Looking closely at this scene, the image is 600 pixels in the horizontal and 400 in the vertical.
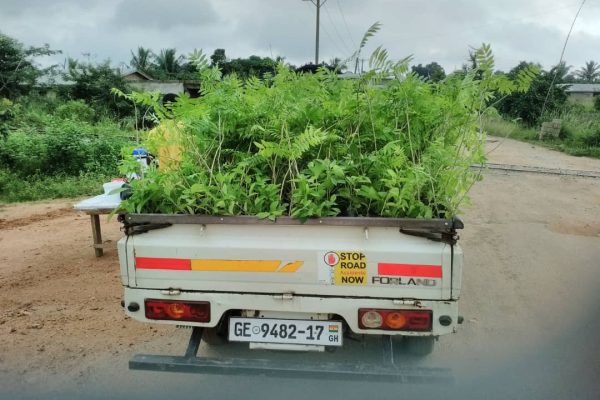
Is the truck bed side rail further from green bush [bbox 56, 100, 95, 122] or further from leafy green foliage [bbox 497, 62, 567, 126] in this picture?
leafy green foliage [bbox 497, 62, 567, 126]

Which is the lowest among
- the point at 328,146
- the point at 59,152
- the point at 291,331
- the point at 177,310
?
the point at 291,331

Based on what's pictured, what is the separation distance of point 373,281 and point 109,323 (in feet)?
8.29

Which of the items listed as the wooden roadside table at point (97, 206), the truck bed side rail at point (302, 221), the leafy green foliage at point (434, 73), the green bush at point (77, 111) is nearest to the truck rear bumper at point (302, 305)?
the truck bed side rail at point (302, 221)

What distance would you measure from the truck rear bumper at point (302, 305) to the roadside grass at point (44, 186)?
7.84 metres

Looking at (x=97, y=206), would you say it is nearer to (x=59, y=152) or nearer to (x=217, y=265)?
(x=217, y=265)

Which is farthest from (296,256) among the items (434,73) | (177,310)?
(434,73)

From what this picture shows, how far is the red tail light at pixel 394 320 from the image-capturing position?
98.3 inches

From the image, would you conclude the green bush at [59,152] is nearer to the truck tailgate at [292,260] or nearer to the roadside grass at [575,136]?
the truck tailgate at [292,260]

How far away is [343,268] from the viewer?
8.04 ft

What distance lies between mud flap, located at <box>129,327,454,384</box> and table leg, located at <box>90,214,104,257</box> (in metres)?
3.29

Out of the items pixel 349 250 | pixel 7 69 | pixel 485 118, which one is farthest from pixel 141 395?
pixel 7 69

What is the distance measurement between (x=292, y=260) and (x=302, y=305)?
0.83ft

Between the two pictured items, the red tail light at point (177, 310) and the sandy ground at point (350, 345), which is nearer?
the red tail light at point (177, 310)

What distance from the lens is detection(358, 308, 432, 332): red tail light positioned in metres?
2.50
